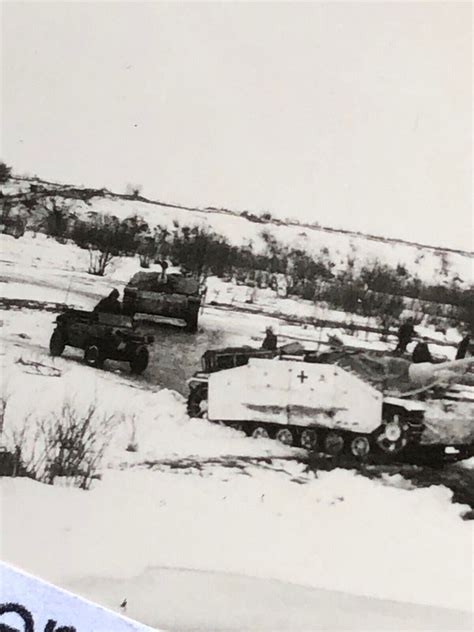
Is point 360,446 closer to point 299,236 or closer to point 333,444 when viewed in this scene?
point 333,444

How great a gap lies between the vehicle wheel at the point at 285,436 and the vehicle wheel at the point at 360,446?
0.04 meters

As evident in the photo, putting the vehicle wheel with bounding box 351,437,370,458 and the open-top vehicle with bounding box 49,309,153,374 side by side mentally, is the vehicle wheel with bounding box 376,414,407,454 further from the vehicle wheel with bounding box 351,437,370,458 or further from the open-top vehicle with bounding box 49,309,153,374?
the open-top vehicle with bounding box 49,309,153,374

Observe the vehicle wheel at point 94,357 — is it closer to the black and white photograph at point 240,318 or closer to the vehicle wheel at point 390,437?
the black and white photograph at point 240,318

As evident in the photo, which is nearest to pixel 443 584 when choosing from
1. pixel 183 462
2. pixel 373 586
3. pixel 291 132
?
pixel 373 586

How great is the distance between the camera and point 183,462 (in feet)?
1.52

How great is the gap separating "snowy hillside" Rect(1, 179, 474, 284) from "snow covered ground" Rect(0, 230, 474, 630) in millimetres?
41

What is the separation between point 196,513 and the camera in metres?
0.46

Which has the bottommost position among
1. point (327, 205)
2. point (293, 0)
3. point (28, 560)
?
point (28, 560)

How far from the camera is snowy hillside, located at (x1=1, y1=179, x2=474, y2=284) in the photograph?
46 cm

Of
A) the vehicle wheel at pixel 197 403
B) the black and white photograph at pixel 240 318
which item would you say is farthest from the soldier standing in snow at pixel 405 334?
the vehicle wheel at pixel 197 403

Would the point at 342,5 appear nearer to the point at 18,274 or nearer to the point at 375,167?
the point at 375,167

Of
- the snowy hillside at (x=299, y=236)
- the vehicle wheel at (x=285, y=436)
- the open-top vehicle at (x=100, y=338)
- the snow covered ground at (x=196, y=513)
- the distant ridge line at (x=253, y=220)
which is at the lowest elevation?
the snow covered ground at (x=196, y=513)

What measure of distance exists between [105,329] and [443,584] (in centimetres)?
25

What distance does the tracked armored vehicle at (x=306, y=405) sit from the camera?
1.51 ft
